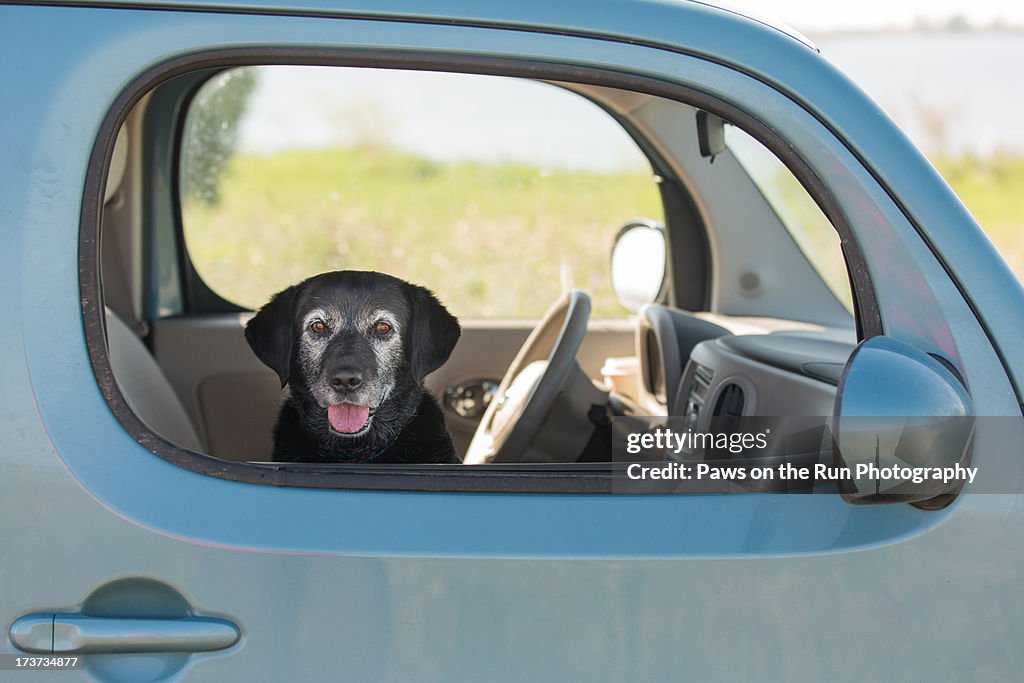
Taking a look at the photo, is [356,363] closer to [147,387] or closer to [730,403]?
[147,387]

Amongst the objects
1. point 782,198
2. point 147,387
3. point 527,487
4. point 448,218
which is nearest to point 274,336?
point 147,387

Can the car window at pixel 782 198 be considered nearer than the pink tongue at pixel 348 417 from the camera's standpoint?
No

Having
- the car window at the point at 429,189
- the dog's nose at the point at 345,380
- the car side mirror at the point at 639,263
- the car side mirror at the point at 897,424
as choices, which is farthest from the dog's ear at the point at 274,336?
the car window at the point at 429,189

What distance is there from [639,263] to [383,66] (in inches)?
97.2

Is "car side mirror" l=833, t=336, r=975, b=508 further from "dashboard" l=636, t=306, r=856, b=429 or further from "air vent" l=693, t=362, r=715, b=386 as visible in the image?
"air vent" l=693, t=362, r=715, b=386

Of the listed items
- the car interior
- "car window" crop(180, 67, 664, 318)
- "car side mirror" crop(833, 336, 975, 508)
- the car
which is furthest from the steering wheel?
"car window" crop(180, 67, 664, 318)

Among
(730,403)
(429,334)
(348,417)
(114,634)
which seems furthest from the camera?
(429,334)

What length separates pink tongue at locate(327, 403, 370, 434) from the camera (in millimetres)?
2703

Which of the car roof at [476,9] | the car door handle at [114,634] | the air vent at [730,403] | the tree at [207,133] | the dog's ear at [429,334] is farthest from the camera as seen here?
the tree at [207,133]

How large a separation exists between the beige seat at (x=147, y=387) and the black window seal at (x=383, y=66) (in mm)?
1072

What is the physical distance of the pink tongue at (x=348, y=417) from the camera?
8.87 feet

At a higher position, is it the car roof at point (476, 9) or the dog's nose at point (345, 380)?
the car roof at point (476, 9)

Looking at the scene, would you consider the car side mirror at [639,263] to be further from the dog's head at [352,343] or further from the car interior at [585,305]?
the dog's head at [352,343]

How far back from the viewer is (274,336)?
9.24ft
